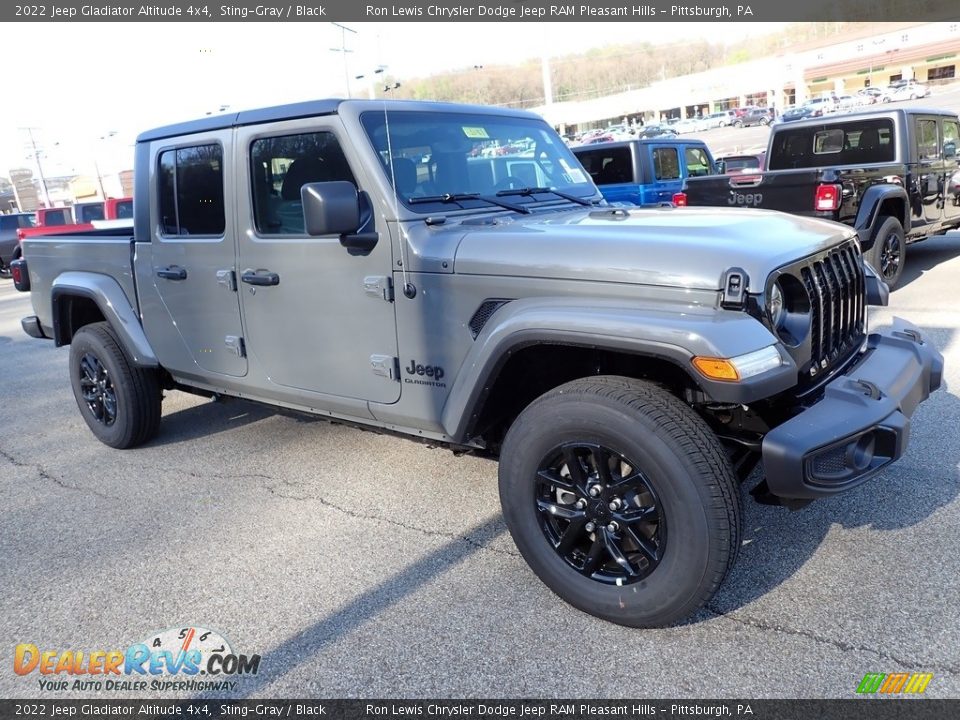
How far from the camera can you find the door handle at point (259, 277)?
3635 mm

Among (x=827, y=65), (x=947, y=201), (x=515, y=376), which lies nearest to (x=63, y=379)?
(x=515, y=376)

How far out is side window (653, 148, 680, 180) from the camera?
1191cm

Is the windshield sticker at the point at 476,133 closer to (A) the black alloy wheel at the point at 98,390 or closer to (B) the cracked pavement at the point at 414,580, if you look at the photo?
(B) the cracked pavement at the point at 414,580

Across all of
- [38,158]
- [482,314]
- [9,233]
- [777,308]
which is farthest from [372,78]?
[38,158]

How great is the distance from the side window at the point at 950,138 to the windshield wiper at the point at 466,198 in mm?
7931

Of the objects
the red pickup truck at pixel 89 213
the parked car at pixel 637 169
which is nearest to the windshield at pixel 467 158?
the parked car at pixel 637 169

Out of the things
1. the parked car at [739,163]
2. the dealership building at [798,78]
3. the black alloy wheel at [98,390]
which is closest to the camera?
the black alloy wheel at [98,390]

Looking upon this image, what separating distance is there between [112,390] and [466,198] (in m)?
2.92

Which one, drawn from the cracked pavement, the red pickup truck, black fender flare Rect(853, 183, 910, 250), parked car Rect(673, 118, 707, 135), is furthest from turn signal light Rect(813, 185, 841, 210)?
parked car Rect(673, 118, 707, 135)

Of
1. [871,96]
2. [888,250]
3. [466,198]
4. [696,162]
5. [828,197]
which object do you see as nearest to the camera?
[466,198]

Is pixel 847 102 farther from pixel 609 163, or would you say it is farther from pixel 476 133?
pixel 476 133

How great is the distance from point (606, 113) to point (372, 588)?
249ft

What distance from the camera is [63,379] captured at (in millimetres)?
7266

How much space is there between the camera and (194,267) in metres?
4.07
